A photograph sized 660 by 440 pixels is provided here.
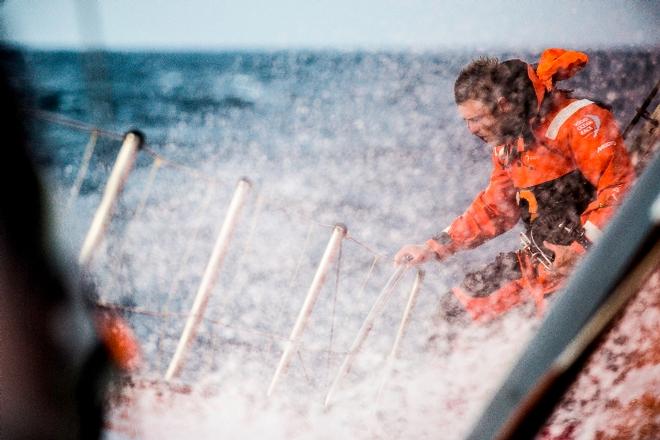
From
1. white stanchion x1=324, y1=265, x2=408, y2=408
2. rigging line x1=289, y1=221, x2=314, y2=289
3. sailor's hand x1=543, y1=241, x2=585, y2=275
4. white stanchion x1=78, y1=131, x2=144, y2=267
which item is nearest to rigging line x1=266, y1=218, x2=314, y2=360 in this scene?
rigging line x1=289, y1=221, x2=314, y2=289

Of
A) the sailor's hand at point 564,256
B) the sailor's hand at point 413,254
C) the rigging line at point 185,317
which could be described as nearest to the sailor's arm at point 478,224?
the sailor's hand at point 413,254

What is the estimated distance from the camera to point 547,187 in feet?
3.08

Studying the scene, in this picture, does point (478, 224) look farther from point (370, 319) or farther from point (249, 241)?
point (249, 241)

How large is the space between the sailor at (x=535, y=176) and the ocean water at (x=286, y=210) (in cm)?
3

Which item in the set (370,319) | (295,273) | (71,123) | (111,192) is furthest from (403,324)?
(71,123)

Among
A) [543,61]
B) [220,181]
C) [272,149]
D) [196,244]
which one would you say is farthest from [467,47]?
[196,244]

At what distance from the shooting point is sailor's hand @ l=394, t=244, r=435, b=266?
100 cm

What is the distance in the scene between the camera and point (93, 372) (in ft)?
3.21

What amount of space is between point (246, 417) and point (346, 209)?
0.66 m

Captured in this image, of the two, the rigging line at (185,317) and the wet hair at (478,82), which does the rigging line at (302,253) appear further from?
the wet hair at (478,82)

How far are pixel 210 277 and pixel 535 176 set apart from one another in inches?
34.6

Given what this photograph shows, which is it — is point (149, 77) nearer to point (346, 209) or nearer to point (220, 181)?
point (220, 181)

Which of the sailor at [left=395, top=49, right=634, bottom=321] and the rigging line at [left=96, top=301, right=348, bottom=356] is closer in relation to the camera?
the sailor at [left=395, top=49, right=634, bottom=321]

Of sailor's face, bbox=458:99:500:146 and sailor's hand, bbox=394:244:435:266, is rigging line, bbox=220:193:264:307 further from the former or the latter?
sailor's face, bbox=458:99:500:146
